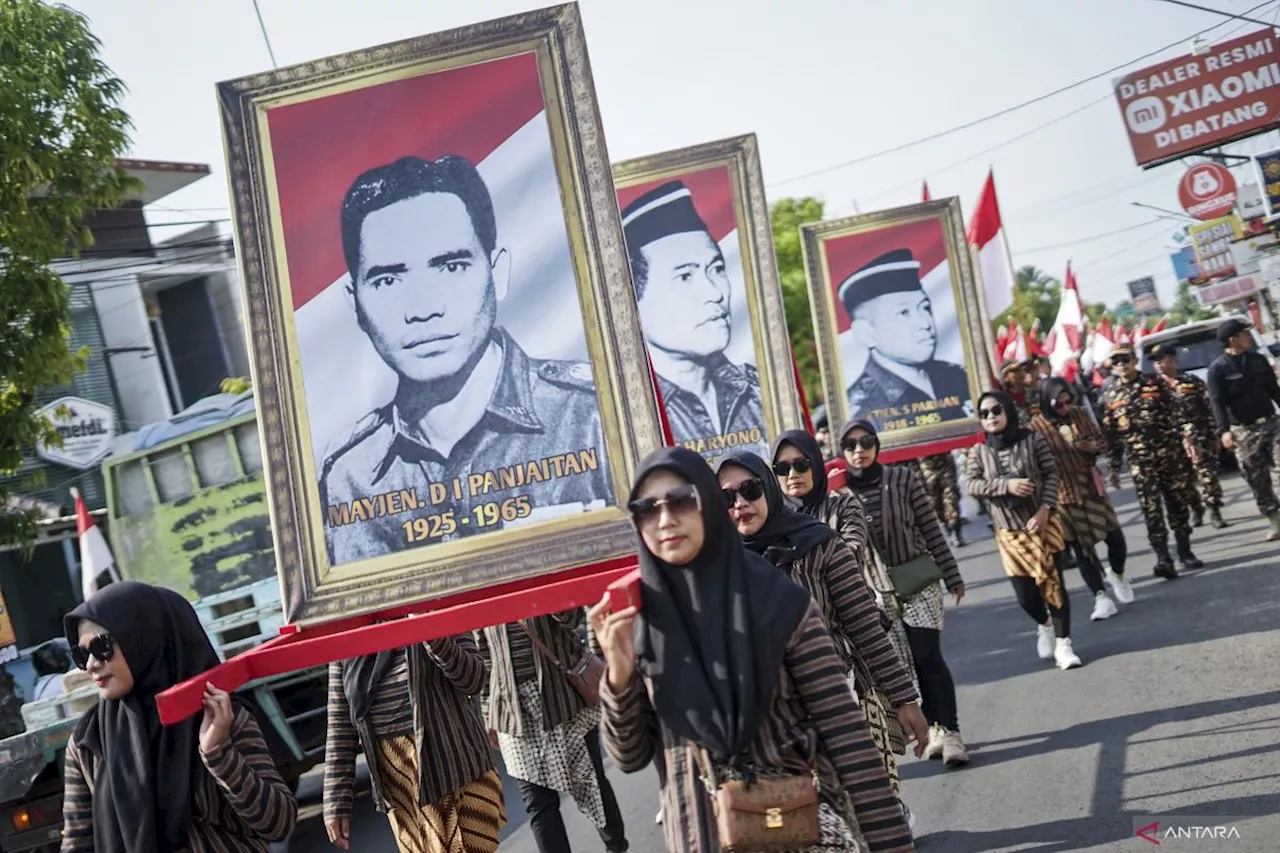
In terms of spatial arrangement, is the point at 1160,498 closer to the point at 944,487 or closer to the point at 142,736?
the point at 944,487

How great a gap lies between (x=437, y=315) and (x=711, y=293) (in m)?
4.97

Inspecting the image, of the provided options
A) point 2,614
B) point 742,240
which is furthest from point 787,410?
point 2,614

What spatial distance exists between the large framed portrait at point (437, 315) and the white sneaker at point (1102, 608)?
6.86 meters

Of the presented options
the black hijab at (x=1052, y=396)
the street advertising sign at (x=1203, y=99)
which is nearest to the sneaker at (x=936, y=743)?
the black hijab at (x=1052, y=396)

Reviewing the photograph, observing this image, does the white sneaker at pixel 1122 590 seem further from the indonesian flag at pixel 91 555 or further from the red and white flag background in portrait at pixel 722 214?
the indonesian flag at pixel 91 555

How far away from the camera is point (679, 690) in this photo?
3.00 metres

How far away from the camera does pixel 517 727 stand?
5488 mm

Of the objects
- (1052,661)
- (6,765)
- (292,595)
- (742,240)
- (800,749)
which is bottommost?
(1052,661)

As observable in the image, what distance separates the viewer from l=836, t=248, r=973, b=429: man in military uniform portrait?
36.7 ft

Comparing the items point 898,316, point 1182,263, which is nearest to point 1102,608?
point 898,316

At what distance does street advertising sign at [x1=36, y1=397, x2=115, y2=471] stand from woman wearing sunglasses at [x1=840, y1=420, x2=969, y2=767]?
17.3 m

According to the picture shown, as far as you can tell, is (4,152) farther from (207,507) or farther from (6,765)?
(6,765)

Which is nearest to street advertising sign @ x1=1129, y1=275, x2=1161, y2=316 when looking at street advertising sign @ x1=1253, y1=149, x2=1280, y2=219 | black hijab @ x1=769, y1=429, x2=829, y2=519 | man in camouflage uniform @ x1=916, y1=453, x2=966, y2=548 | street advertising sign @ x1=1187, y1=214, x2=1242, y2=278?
street advertising sign @ x1=1187, y1=214, x2=1242, y2=278

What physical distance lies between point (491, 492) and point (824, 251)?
837 centimetres
